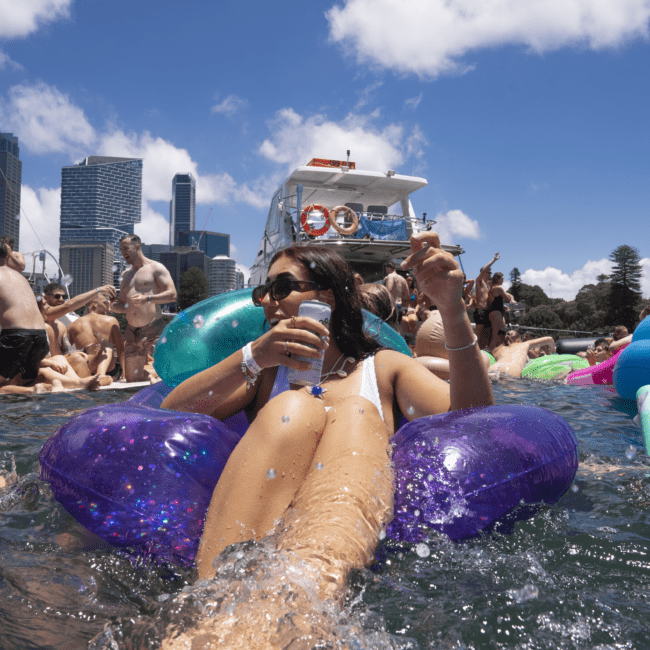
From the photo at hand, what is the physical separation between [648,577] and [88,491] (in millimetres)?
1584

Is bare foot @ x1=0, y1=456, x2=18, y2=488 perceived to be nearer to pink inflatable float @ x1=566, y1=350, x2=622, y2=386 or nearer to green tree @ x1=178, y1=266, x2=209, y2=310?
pink inflatable float @ x1=566, y1=350, x2=622, y2=386

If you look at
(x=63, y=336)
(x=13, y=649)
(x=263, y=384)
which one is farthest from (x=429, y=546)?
(x=63, y=336)

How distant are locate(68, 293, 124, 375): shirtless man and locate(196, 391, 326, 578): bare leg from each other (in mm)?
6180

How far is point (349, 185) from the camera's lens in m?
13.0

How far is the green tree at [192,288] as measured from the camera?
155 ft

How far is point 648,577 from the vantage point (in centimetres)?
135

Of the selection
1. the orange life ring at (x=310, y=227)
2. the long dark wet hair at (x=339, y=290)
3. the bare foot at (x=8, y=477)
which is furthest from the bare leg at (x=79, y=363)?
the orange life ring at (x=310, y=227)

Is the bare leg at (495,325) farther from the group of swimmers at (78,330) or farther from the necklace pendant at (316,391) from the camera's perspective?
the necklace pendant at (316,391)

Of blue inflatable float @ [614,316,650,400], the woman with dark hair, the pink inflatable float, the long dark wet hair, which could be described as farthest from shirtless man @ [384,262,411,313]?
the long dark wet hair

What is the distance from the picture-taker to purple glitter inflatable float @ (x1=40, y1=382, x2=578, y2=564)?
151 cm

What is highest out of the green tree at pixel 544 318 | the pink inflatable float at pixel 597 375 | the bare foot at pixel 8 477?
the pink inflatable float at pixel 597 375

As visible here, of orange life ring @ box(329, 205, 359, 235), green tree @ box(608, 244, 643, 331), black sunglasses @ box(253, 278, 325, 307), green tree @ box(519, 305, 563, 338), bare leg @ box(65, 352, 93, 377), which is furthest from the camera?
green tree @ box(519, 305, 563, 338)

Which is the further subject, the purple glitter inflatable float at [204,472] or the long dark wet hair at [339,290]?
the long dark wet hair at [339,290]

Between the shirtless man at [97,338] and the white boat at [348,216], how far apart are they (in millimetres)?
4759
